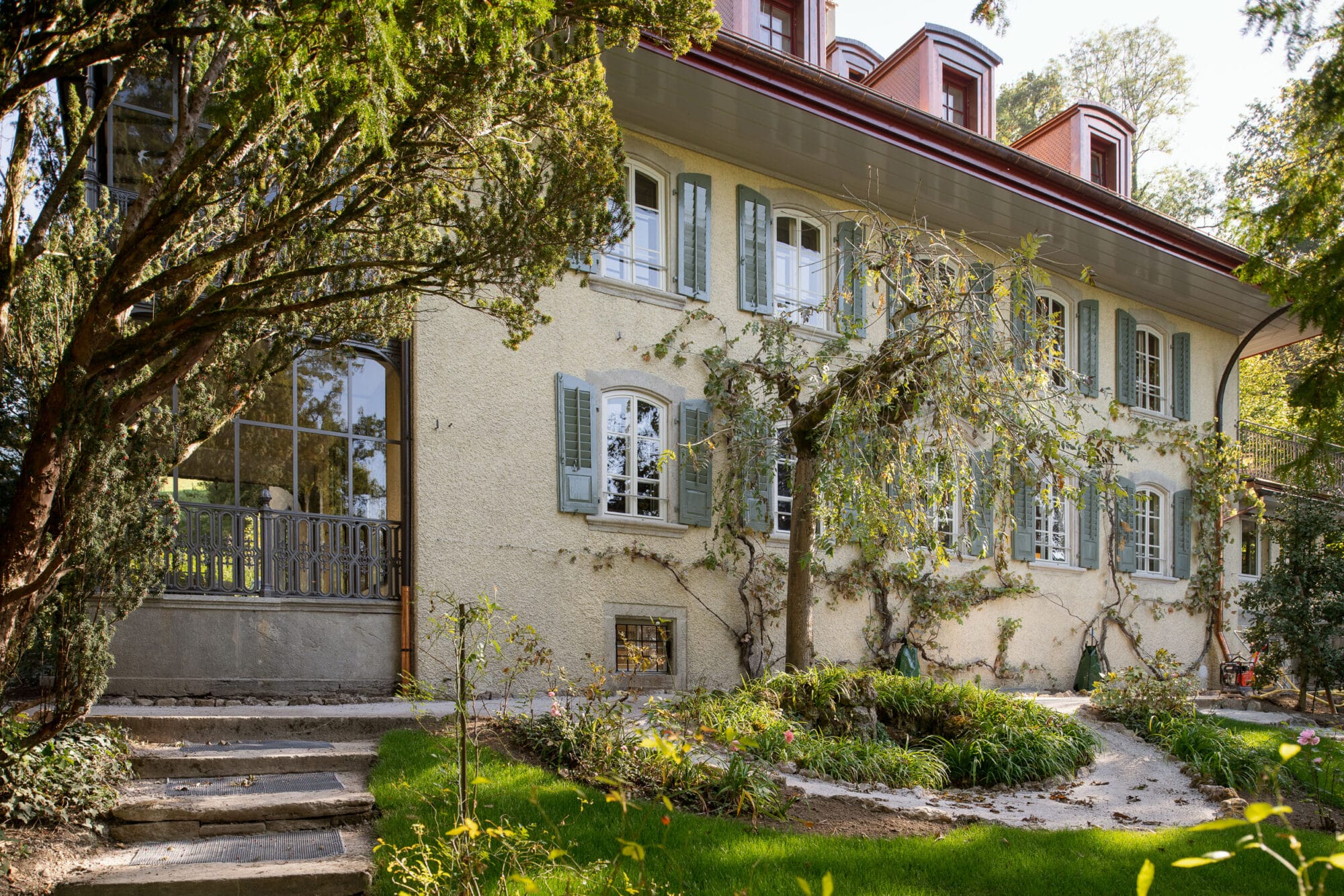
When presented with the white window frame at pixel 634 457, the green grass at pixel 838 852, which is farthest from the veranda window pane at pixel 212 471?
the green grass at pixel 838 852

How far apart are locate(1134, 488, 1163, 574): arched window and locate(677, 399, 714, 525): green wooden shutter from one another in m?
8.55

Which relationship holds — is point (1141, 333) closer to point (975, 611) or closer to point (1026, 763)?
point (975, 611)

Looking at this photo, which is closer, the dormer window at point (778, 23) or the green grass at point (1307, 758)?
the green grass at point (1307, 758)

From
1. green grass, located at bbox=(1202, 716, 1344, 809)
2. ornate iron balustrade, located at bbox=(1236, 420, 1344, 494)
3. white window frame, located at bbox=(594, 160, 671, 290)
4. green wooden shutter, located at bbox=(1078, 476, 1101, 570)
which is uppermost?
white window frame, located at bbox=(594, 160, 671, 290)

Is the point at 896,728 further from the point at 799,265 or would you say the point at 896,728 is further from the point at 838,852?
the point at 799,265

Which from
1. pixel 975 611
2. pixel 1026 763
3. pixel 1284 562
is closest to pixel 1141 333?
pixel 1284 562

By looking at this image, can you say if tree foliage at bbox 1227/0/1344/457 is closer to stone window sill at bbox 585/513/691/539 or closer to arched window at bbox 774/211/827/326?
stone window sill at bbox 585/513/691/539

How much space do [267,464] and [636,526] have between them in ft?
16.0

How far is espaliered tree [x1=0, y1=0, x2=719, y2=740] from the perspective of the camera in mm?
4430

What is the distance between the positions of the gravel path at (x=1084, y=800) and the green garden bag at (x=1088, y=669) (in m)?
Answer: 6.40

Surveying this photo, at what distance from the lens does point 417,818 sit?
543 centimetres

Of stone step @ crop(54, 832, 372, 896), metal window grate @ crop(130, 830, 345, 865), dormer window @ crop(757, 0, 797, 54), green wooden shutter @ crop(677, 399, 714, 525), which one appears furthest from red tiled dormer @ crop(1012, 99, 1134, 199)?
stone step @ crop(54, 832, 372, 896)

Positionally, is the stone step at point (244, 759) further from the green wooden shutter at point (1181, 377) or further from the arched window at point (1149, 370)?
the green wooden shutter at point (1181, 377)

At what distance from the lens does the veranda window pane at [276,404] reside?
11.6 metres
